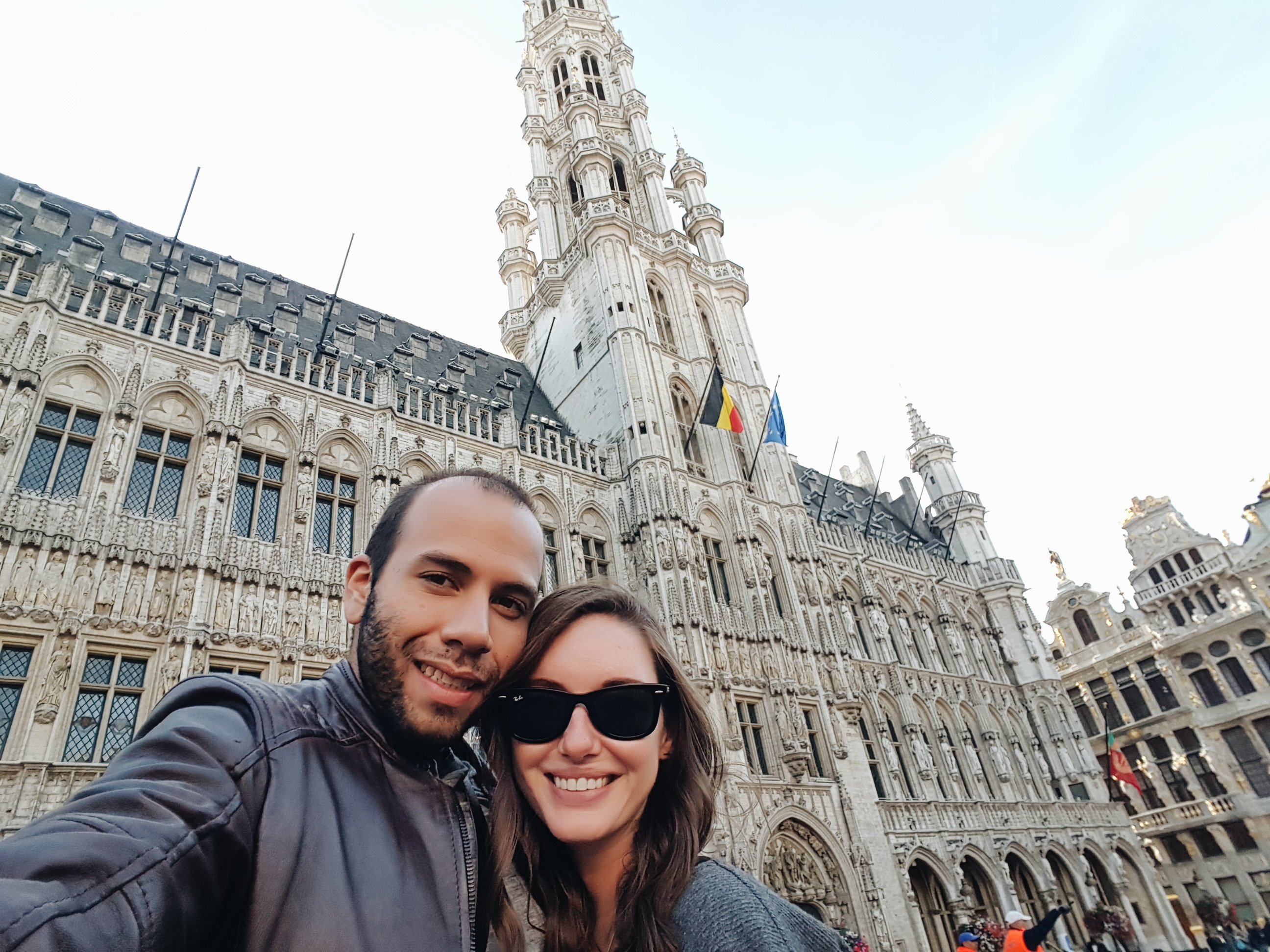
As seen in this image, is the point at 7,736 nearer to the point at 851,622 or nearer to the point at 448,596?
the point at 448,596

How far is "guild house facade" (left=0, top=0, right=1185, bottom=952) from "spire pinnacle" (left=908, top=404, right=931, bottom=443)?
6.96 m

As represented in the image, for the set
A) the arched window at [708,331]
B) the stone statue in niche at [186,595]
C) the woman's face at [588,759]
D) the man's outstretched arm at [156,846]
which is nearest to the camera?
the man's outstretched arm at [156,846]

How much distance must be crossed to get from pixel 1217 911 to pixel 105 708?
39524mm

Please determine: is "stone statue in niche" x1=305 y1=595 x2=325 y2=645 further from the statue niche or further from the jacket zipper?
the jacket zipper

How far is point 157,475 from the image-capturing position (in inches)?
505

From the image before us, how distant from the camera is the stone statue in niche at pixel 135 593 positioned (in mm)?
11164

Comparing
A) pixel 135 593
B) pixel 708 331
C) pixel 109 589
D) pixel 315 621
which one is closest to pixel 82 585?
pixel 109 589

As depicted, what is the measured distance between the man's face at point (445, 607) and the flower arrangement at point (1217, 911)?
39.1 m

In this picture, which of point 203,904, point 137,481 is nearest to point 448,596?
point 203,904

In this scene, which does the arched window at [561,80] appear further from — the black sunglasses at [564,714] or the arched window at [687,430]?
the black sunglasses at [564,714]

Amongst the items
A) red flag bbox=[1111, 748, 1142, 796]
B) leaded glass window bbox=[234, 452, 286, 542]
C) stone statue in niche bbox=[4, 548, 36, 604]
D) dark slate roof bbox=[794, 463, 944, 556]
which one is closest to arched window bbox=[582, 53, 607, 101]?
dark slate roof bbox=[794, 463, 944, 556]

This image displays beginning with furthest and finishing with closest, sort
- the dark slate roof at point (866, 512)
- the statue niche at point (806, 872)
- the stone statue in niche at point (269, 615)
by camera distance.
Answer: the dark slate roof at point (866, 512) → the statue niche at point (806, 872) → the stone statue in niche at point (269, 615)

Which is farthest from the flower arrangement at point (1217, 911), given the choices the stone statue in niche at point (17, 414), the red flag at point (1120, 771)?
the stone statue in niche at point (17, 414)

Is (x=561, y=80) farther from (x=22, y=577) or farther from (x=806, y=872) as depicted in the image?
(x=806, y=872)
